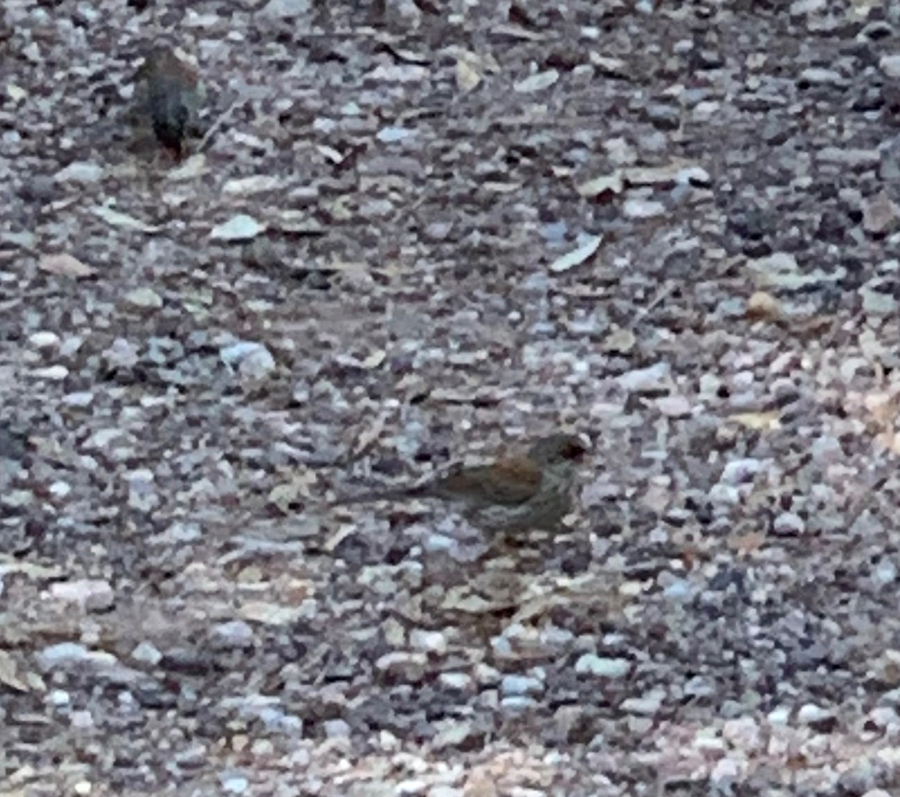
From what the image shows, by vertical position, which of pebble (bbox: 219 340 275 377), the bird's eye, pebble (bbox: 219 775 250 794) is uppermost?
pebble (bbox: 219 340 275 377)

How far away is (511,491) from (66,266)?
50cm

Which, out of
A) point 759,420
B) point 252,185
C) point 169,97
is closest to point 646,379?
point 759,420

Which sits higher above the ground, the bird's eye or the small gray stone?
the small gray stone

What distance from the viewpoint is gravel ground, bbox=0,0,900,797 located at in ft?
4.86

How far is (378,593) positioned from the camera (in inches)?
61.5

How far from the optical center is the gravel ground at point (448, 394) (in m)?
1.48

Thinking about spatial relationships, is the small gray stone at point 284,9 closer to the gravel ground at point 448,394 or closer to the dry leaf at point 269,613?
the gravel ground at point 448,394

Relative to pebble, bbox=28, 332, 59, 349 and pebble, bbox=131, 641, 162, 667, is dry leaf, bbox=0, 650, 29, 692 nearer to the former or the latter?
pebble, bbox=131, 641, 162, 667

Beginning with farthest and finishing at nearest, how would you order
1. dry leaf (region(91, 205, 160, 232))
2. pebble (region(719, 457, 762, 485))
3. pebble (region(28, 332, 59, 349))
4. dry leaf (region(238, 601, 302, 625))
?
dry leaf (region(91, 205, 160, 232)) → pebble (region(28, 332, 59, 349)) → pebble (region(719, 457, 762, 485)) → dry leaf (region(238, 601, 302, 625))

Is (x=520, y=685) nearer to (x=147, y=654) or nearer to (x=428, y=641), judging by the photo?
(x=428, y=641)

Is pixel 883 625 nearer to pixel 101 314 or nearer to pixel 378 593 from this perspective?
pixel 378 593

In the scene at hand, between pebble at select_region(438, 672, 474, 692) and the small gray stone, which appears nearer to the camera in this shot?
pebble at select_region(438, 672, 474, 692)

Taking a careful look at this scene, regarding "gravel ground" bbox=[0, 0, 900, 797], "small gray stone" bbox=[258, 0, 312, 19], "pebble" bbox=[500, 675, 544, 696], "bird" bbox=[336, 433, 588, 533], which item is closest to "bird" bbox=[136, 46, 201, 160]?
"gravel ground" bbox=[0, 0, 900, 797]

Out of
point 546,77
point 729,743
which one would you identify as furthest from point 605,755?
point 546,77
